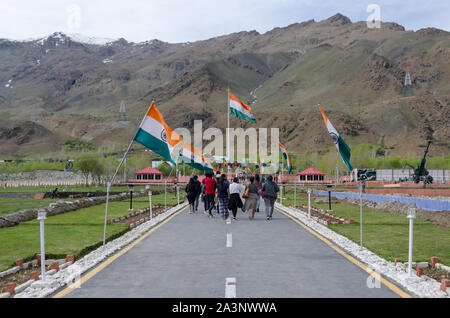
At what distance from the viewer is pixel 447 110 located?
185000mm

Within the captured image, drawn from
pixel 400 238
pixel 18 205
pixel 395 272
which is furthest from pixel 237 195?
pixel 18 205

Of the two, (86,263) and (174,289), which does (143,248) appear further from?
(174,289)

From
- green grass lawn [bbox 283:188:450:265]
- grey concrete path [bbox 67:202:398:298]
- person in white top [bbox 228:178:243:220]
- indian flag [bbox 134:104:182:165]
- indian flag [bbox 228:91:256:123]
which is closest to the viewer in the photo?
grey concrete path [bbox 67:202:398:298]

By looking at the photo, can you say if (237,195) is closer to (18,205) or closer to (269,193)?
(269,193)

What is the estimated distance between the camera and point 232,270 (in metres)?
9.89

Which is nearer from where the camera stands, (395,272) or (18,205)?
(395,272)

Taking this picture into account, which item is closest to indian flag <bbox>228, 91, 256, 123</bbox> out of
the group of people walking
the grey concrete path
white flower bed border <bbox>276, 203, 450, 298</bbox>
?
the group of people walking

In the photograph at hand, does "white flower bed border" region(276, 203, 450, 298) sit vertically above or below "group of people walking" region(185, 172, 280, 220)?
below

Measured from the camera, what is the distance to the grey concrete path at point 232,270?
8211 millimetres

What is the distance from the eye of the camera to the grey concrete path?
821 centimetres

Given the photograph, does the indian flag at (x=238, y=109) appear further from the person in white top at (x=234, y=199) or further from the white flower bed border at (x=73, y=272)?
the white flower bed border at (x=73, y=272)

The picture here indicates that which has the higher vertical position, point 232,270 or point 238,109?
point 238,109

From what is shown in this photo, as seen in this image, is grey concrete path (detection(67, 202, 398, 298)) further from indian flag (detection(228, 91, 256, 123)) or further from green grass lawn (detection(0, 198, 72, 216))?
indian flag (detection(228, 91, 256, 123))

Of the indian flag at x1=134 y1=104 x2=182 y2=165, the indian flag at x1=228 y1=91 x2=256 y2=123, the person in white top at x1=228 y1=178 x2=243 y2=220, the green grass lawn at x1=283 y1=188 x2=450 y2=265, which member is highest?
the indian flag at x1=228 y1=91 x2=256 y2=123
